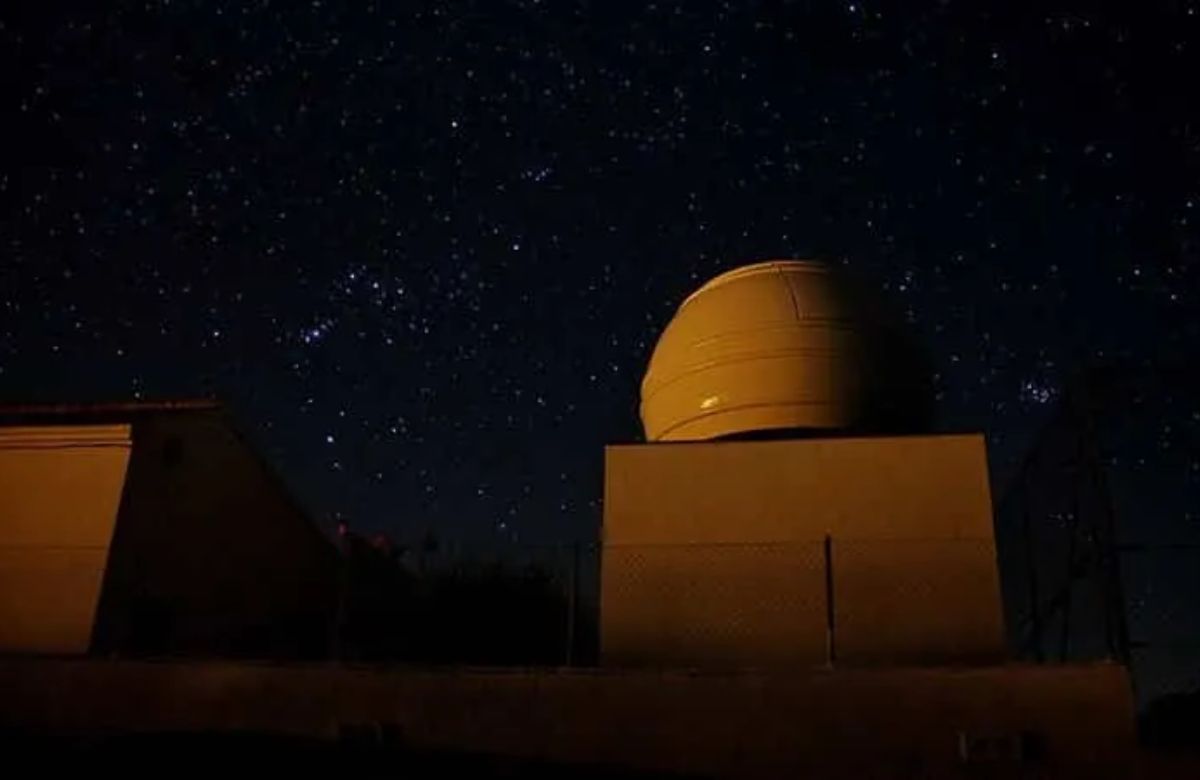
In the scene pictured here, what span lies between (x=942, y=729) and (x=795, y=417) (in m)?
5.23

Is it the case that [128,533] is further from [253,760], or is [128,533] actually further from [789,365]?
[789,365]

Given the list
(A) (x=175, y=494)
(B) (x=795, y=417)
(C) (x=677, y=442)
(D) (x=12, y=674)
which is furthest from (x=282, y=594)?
(B) (x=795, y=417)

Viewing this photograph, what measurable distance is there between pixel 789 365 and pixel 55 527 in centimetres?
1050

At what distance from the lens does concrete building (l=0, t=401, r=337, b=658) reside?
14656 millimetres

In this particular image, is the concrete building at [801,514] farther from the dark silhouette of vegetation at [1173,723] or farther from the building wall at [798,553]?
the dark silhouette of vegetation at [1173,723]

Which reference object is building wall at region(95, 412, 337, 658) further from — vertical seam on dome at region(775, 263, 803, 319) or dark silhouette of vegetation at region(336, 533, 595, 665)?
vertical seam on dome at region(775, 263, 803, 319)

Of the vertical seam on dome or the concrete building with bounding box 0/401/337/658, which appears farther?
the vertical seam on dome

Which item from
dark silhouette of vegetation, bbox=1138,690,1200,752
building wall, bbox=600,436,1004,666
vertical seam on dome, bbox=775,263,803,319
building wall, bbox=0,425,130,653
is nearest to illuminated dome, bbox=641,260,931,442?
vertical seam on dome, bbox=775,263,803,319

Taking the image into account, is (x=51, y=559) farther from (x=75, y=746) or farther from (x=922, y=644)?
(x=922, y=644)

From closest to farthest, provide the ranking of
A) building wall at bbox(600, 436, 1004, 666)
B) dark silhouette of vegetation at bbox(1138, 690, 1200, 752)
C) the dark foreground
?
1. the dark foreground
2. dark silhouette of vegetation at bbox(1138, 690, 1200, 752)
3. building wall at bbox(600, 436, 1004, 666)

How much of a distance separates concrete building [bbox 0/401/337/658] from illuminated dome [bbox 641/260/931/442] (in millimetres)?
7016

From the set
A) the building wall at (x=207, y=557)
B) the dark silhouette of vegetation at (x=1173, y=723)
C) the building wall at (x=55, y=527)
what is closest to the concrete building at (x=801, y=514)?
the dark silhouette of vegetation at (x=1173, y=723)

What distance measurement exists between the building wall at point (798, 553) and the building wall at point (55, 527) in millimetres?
6993

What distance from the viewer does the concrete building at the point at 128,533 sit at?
48.1ft
